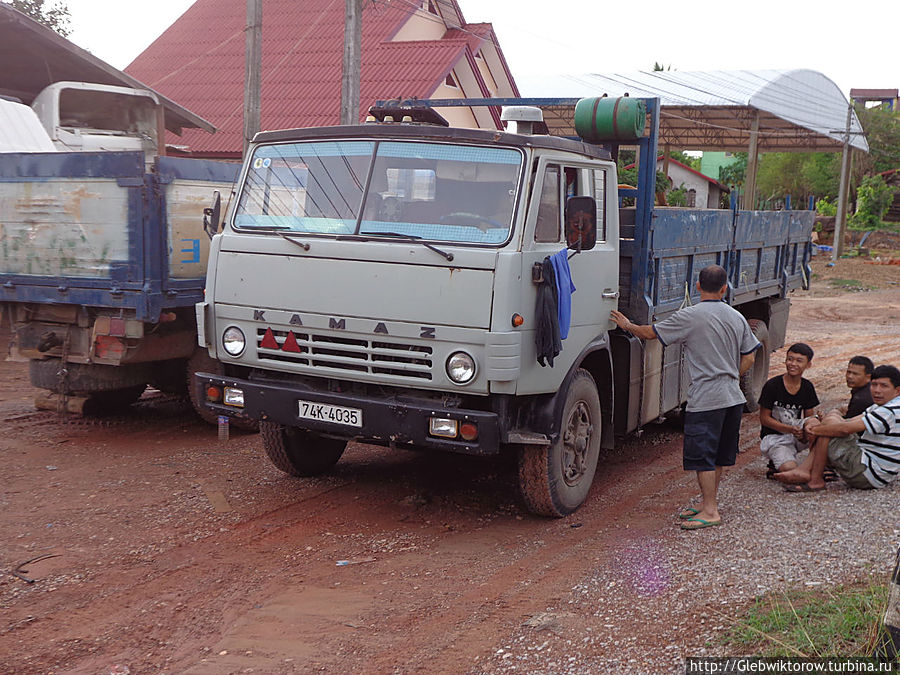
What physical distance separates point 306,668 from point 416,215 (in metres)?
2.58

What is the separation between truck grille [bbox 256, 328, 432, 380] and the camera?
15.9 feet

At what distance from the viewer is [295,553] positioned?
16.3 ft

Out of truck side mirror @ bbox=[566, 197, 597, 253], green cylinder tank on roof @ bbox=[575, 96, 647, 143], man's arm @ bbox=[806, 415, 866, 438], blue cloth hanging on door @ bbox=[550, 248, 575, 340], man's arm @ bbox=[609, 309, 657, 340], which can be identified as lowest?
man's arm @ bbox=[806, 415, 866, 438]

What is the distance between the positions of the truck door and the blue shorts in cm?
86

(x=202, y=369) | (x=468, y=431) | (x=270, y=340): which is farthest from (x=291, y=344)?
(x=202, y=369)

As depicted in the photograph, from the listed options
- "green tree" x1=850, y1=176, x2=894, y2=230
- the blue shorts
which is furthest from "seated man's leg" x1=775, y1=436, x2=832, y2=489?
"green tree" x1=850, y1=176, x2=894, y2=230

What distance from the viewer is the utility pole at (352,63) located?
11.4m

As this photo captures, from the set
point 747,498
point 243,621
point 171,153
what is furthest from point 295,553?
point 171,153

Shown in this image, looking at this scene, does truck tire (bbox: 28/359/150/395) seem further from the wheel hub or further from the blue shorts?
the blue shorts

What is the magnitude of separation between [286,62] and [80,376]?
602 inches

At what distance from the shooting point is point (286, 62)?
20.7 m

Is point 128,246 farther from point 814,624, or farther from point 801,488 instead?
point 814,624

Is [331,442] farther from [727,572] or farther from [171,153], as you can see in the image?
[171,153]

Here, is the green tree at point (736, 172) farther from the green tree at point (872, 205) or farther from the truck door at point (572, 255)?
the truck door at point (572, 255)
